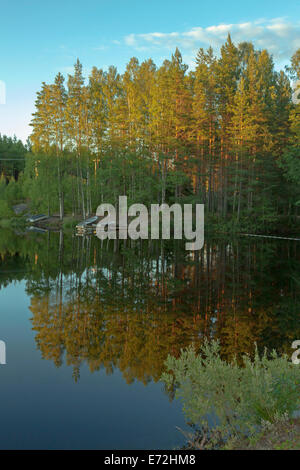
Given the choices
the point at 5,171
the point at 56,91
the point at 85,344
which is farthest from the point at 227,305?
the point at 5,171

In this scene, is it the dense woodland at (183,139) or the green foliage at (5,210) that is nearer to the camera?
the dense woodland at (183,139)

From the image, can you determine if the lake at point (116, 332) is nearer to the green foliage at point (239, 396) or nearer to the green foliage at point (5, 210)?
the green foliage at point (239, 396)

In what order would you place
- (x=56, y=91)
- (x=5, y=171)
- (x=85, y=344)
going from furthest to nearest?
(x=5, y=171) < (x=56, y=91) < (x=85, y=344)

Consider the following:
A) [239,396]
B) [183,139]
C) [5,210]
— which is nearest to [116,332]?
[239,396]

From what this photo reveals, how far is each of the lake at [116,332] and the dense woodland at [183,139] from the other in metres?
19.7

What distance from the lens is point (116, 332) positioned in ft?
30.0

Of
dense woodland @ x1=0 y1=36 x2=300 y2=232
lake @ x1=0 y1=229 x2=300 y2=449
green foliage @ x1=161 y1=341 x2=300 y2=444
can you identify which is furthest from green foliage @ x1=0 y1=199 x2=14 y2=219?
green foliage @ x1=161 y1=341 x2=300 y2=444

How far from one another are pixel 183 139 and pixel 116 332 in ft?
106

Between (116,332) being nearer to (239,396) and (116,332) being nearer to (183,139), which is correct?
(239,396)

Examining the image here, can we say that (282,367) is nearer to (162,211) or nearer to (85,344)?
(85,344)

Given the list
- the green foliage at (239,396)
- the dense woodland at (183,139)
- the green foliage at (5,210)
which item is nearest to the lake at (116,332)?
the green foliage at (239,396)

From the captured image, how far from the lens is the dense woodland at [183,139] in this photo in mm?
37531

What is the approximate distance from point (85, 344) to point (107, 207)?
126ft

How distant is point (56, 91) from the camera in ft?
145
